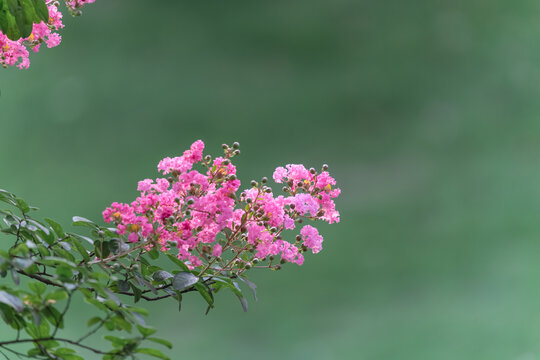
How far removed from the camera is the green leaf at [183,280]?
114 centimetres

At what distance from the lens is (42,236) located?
123 cm

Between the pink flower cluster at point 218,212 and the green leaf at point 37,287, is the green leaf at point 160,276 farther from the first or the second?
the green leaf at point 37,287

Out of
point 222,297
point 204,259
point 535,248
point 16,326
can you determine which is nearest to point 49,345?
point 16,326

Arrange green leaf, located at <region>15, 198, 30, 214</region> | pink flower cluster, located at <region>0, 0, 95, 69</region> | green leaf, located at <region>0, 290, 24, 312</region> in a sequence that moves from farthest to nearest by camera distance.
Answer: pink flower cluster, located at <region>0, 0, 95, 69</region> → green leaf, located at <region>15, 198, 30, 214</region> → green leaf, located at <region>0, 290, 24, 312</region>

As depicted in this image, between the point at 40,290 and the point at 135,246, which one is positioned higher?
the point at 135,246

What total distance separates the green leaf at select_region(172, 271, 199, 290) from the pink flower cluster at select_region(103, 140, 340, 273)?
5 cm

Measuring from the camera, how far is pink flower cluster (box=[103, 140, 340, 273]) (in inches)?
45.5

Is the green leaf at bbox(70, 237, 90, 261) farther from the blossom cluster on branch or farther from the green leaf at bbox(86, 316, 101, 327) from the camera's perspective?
the green leaf at bbox(86, 316, 101, 327)

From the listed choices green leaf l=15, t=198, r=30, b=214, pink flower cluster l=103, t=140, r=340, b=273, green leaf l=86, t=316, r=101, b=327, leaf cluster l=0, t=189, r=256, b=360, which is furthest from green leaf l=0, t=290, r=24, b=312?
green leaf l=15, t=198, r=30, b=214

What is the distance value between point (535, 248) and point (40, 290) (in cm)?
318

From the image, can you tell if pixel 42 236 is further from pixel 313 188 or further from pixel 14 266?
pixel 313 188

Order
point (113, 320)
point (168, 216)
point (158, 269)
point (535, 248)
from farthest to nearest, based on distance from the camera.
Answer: point (535, 248), point (158, 269), point (168, 216), point (113, 320)

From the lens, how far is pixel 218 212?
46.1 inches

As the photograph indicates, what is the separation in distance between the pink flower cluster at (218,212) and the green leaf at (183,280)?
5cm
